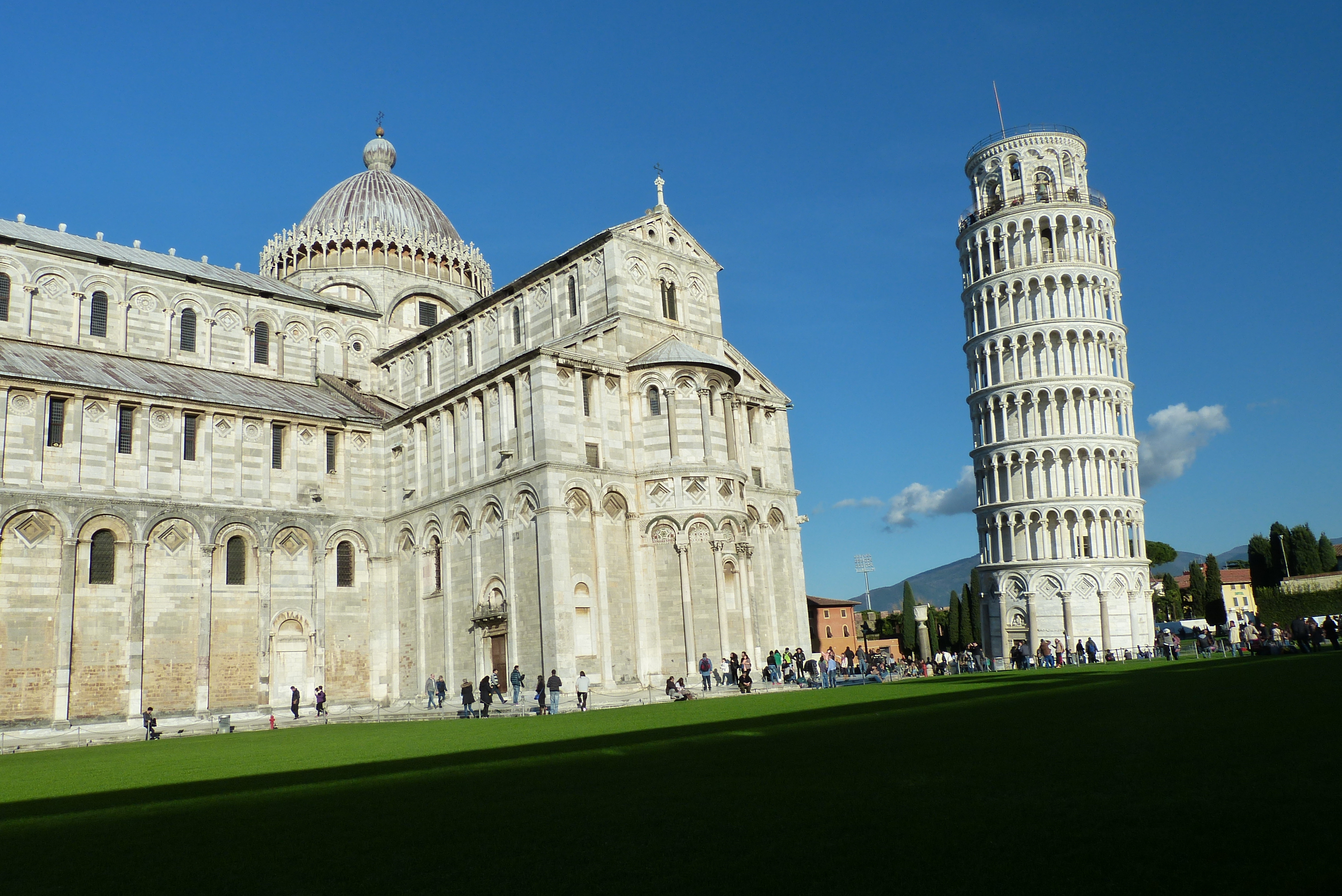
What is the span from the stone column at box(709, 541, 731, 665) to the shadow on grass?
11.1m

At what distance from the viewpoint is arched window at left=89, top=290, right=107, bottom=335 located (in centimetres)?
4362

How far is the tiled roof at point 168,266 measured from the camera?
143ft

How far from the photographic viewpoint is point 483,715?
32156mm

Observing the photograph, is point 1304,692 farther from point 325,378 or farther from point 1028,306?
point 1028,306

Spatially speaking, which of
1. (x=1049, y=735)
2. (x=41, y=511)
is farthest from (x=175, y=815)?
(x=41, y=511)

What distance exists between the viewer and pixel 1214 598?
93.4m

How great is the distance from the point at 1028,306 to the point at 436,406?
45.2m

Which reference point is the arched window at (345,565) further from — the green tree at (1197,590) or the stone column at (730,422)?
the green tree at (1197,590)

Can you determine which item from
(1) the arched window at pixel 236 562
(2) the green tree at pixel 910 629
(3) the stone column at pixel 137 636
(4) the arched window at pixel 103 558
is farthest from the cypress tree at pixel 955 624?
(4) the arched window at pixel 103 558

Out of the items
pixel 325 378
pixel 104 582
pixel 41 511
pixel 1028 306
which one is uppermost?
pixel 1028 306

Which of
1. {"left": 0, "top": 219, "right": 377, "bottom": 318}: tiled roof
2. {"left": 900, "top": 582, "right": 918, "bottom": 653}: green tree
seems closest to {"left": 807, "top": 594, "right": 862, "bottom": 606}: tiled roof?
{"left": 900, "top": 582, "right": 918, "bottom": 653}: green tree

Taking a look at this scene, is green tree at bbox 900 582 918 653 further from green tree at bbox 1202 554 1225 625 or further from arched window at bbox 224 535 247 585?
arched window at bbox 224 535 247 585

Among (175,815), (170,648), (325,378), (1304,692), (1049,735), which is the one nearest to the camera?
(175,815)

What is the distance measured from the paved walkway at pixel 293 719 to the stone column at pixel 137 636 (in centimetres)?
69
